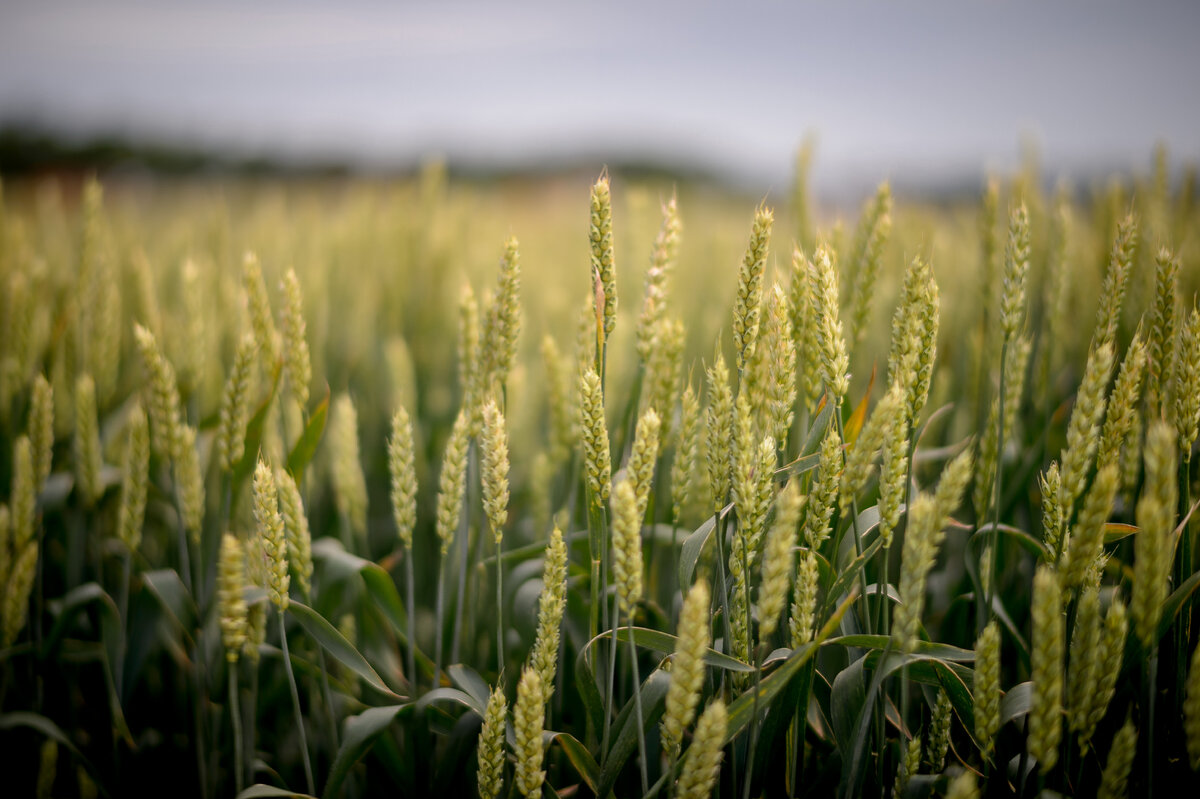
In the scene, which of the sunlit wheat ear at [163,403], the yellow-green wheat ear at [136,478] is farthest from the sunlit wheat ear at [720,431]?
the yellow-green wheat ear at [136,478]

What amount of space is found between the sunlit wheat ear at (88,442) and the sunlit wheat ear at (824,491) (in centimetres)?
153

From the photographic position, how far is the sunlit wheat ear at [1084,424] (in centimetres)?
84

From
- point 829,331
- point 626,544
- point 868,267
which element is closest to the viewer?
point 626,544

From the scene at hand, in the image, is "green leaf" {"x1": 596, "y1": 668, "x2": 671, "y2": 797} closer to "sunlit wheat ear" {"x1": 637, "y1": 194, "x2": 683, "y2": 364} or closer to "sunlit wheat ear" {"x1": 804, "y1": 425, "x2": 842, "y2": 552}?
"sunlit wheat ear" {"x1": 804, "y1": 425, "x2": 842, "y2": 552}

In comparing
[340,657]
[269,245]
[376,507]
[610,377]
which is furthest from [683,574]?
[269,245]

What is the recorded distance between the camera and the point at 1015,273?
1043 millimetres

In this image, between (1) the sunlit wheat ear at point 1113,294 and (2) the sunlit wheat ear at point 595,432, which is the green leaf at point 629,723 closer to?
(2) the sunlit wheat ear at point 595,432

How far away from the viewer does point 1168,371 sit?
42.1 inches

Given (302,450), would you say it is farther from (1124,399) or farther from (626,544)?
(1124,399)

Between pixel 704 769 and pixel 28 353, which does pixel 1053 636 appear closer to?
pixel 704 769

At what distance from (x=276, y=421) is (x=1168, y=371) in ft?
6.44

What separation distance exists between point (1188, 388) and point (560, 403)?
104cm

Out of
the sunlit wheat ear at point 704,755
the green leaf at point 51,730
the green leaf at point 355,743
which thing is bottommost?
the green leaf at point 51,730

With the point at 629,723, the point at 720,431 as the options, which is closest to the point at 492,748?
the point at 629,723
